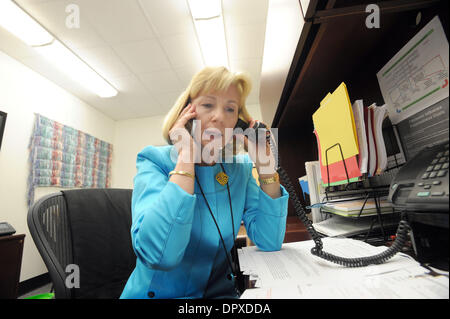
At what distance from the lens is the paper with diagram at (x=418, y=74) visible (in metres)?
0.43

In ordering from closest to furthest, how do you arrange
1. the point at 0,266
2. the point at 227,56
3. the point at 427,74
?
the point at 427,74, the point at 0,266, the point at 227,56

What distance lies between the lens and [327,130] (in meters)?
0.78

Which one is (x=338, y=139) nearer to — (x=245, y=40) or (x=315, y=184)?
(x=315, y=184)

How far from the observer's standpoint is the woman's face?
25.8 inches

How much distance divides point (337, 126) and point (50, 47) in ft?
9.33

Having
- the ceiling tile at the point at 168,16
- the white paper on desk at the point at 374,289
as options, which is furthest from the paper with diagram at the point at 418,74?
the ceiling tile at the point at 168,16

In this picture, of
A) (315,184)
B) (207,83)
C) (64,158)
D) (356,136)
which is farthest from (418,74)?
(64,158)

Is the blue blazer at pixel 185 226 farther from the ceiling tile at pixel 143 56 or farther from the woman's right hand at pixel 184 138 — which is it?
the ceiling tile at pixel 143 56

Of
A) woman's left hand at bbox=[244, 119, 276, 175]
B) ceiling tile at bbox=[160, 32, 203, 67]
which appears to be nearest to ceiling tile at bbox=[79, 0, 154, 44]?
ceiling tile at bbox=[160, 32, 203, 67]

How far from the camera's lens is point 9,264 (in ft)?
5.32

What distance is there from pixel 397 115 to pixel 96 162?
396 centimetres

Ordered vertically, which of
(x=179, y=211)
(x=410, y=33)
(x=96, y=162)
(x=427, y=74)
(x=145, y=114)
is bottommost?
(x=179, y=211)

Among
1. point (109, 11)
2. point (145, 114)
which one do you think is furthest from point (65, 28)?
point (145, 114)
